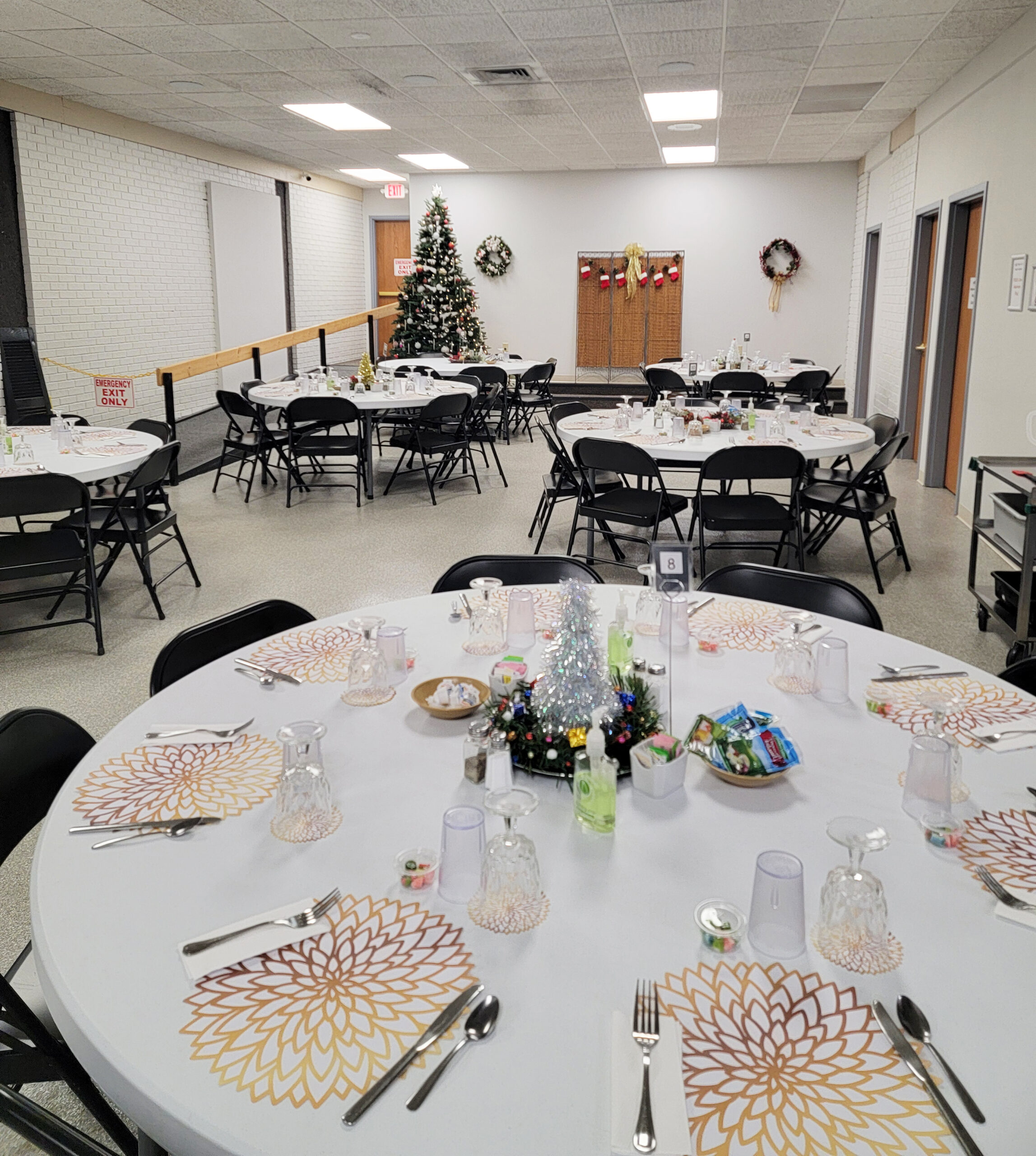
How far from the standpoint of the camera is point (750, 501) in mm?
5207

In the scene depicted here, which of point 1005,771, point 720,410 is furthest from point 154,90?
point 1005,771

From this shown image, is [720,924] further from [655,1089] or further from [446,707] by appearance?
[446,707]

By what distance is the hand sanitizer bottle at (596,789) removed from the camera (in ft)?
4.59

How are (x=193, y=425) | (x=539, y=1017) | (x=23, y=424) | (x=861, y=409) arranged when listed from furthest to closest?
A: 1. (x=861, y=409)
2. (x=193, y=425)
3. (x=23, y=424)
4. (x=539, y=1017)

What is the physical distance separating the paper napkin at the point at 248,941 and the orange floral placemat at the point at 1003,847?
93 centimetres

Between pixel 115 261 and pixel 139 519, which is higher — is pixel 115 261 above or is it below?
above

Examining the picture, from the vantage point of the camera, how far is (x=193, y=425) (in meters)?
11.0

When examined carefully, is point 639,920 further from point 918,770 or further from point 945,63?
point 945,63

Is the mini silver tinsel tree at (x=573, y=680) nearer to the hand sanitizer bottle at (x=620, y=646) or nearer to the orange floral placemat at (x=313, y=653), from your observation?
the hand sanitizer bottle at (x=620, y=646)

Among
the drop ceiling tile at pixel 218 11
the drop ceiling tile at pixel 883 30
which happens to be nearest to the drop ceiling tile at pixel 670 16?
the drop ceiling tile at pixel 883 30

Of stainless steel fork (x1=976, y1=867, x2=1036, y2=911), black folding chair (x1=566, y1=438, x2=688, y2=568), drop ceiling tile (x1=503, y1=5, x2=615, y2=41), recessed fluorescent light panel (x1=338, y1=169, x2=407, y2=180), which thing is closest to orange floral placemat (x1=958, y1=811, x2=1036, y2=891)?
stainless steel fork (x1=976, y1=867, x2=1036, y2=911)

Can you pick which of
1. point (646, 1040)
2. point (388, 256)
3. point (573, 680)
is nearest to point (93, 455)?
point (573, 680)

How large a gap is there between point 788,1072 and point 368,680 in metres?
1.12

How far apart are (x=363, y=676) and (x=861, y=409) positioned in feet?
38.1
